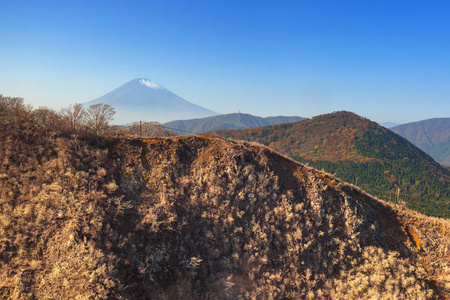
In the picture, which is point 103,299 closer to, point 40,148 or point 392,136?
point 40,148

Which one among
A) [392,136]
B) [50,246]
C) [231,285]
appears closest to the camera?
[50,246]

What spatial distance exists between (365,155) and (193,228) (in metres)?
112

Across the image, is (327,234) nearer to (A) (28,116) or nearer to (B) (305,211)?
(B) (305,211)

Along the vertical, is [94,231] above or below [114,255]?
above

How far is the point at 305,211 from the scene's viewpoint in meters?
18.2

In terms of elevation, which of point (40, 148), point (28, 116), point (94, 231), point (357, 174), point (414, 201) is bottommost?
point (414, 201)

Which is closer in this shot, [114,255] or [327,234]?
[114,255]

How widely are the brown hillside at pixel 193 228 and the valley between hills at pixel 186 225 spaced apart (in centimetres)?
7

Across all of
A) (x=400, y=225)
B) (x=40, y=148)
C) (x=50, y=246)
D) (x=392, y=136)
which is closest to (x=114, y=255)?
(x=50, y=246)

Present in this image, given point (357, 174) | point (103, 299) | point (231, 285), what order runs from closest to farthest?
point (103, 299) < point (231, 285) < point (357, 174)

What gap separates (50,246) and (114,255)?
3.29 meters

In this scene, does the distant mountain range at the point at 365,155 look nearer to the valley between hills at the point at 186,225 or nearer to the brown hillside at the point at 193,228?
the brown hillside at the point at 193,228

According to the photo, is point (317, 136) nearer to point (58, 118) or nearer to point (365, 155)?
point (365, 155)

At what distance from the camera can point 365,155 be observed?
10725 centimetres
